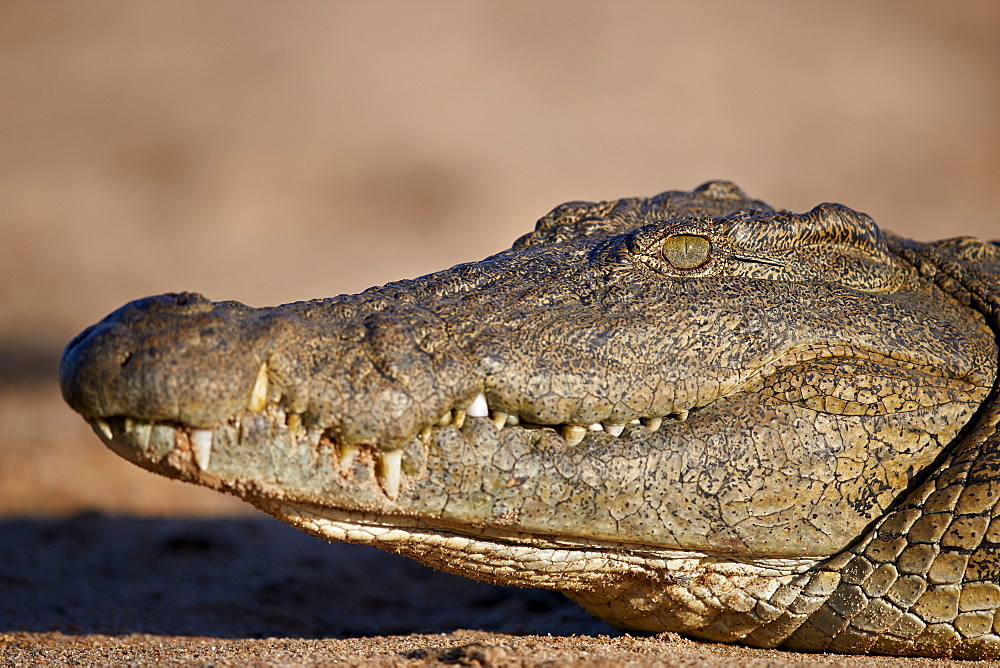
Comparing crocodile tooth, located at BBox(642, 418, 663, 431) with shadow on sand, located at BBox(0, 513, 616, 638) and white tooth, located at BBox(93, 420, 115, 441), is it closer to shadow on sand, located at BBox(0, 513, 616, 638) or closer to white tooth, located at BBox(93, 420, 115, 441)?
shadow on sand, located at BBox(0, 513, 616, 638)

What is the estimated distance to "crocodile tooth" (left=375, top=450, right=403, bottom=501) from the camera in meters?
2.08

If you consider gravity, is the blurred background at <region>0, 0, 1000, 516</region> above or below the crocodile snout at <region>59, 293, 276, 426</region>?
above

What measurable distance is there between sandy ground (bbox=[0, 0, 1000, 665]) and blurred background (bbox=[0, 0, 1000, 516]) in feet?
0.25

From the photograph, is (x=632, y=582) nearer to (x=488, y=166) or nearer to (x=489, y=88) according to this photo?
(x=488, y=166)

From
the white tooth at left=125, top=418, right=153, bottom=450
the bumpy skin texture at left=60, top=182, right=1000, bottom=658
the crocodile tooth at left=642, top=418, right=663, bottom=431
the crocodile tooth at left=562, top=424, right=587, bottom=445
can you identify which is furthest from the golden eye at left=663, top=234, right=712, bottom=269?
the white tooth at left=125, top=418, right=153, bottom=450

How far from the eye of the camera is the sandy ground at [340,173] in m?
3.86

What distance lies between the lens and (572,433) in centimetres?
228

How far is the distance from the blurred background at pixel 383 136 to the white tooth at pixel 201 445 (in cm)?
426

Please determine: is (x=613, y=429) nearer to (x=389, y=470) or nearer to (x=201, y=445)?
(x=389, y=470)

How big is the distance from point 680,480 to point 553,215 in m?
1.19

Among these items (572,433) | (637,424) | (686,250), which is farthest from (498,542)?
(686,250)

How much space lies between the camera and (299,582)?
4484 mm

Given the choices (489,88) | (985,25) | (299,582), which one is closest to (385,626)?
(299,582)

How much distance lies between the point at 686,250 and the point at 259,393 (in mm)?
1386
